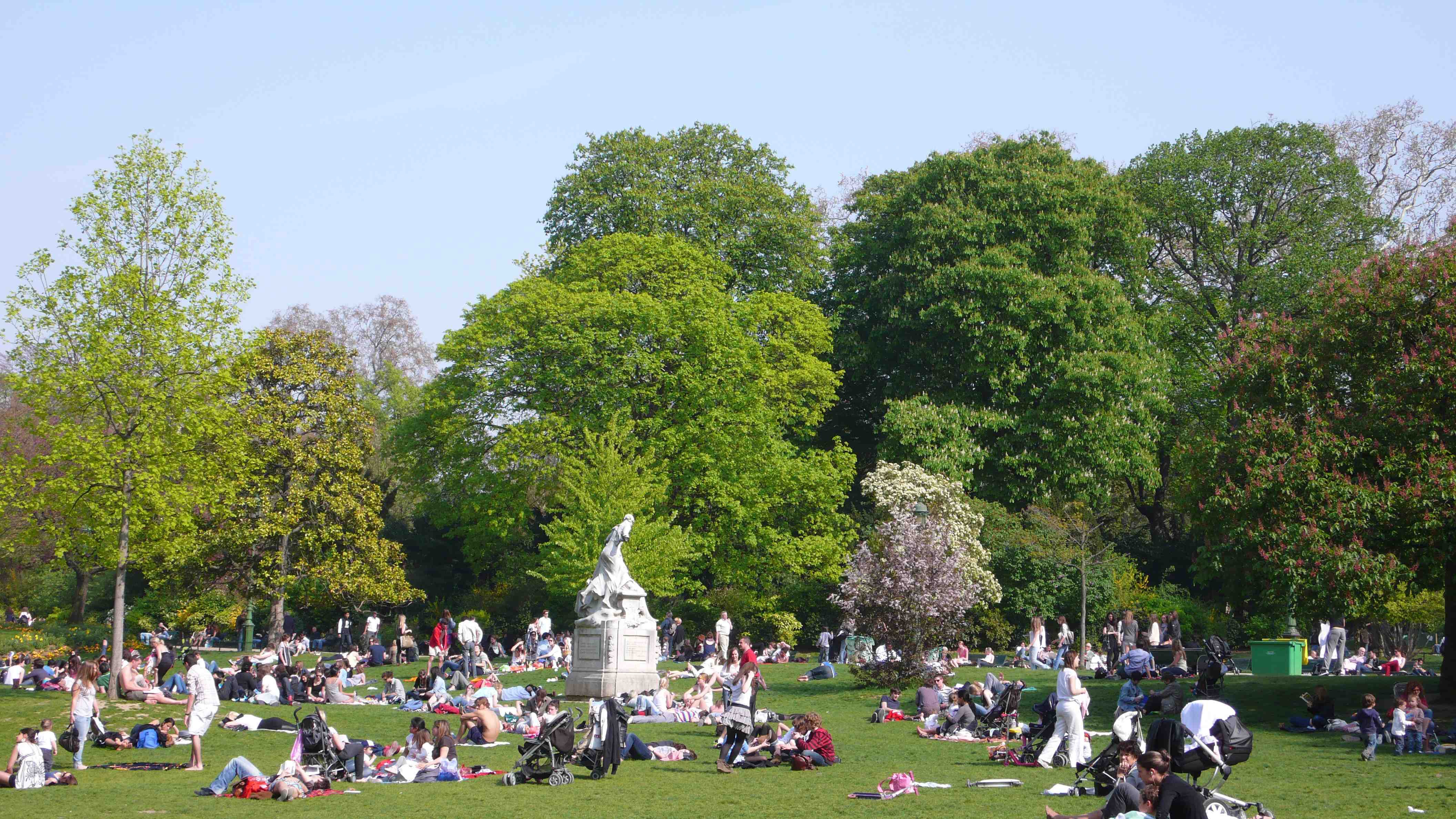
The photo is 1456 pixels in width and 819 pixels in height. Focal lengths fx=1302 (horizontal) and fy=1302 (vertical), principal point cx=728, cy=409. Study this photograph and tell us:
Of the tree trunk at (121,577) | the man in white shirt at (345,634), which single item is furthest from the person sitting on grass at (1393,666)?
the man in white shirt at (345,634)

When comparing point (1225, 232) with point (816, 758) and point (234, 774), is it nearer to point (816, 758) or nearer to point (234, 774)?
point (816, 758)

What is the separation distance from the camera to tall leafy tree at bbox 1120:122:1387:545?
40.5 m

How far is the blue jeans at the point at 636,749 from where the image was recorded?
17.6 meters

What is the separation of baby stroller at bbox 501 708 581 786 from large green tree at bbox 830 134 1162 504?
2288cm

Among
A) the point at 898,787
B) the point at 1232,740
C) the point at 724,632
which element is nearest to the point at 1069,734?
the point at 898,787

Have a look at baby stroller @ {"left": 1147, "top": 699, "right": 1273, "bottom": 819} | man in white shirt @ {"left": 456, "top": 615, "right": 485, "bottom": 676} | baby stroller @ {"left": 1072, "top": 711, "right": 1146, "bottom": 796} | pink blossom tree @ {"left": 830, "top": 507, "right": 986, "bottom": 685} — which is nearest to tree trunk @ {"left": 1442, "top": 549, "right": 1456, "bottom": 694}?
pink blossom tree @ {"left": 830, "top": 507, "right": 986, "bottom": 685}

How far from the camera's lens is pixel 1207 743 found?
11.2 metres

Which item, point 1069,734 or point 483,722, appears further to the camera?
point 483,722

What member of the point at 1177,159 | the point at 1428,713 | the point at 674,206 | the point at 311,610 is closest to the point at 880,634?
the point at 1428,713

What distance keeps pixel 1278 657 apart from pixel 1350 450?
8296 millimetres

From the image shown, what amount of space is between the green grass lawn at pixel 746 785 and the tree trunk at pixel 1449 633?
102 centimetres

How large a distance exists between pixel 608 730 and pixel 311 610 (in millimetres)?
34379

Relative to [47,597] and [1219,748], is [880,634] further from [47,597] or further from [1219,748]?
[47,597]

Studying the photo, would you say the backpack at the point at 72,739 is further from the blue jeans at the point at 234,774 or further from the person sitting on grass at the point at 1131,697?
the person sitting on grass at the point at 1131,697
